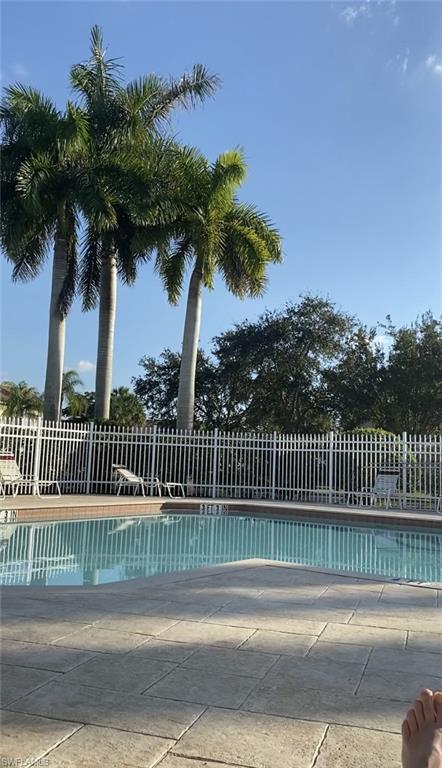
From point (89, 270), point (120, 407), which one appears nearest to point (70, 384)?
point (120, 407)

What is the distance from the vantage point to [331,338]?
24.2 m

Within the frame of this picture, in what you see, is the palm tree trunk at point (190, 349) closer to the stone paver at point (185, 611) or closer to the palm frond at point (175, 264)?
the palm frond at point (175, 264)

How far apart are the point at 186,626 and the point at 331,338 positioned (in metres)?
21.2

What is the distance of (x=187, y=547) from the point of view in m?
8.98

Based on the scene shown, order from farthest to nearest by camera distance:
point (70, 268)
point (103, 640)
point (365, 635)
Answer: point (70, 268) < point (365, 635) < point (103, 640)

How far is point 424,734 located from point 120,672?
5.11ft

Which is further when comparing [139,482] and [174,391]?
[174,391]

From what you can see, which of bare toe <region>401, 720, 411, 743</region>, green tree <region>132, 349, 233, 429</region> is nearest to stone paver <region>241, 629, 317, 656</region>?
bare toe <region>401, 720, 411, 743</region>

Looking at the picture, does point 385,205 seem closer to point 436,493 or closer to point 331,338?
point 436,493

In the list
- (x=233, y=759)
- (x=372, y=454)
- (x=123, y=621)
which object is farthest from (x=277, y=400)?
(x=233, y=759)

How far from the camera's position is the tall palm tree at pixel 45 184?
48.1 feet

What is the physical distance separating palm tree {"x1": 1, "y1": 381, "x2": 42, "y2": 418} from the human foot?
39436mm

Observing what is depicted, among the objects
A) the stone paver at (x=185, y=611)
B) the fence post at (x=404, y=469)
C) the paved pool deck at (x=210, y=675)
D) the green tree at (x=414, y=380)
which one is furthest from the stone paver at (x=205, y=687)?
the green tree at (x=414, y=380)

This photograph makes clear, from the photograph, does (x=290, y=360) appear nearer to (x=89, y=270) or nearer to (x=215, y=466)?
(x=215, y=466)
